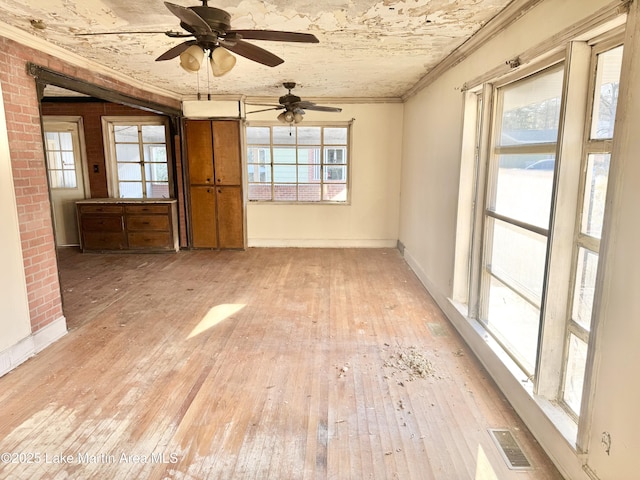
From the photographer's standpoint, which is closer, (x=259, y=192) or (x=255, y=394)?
(x=255, y=394)

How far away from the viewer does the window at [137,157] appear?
668cm

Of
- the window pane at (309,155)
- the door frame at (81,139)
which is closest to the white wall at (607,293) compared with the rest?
the window pane at (309,155)

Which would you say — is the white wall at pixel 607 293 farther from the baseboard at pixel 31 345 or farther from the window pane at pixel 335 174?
the baseboard at pixel 31 345

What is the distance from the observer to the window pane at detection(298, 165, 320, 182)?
273 inches

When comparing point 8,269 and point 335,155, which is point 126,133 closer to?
point 335,155

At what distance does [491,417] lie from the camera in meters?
2.35

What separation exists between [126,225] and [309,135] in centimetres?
350

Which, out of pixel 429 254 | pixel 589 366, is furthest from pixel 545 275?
pixel 429 254

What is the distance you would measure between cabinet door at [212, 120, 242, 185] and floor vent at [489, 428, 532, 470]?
5.41m

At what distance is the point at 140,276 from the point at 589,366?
5.13 meters

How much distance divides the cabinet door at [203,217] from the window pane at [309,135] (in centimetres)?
181

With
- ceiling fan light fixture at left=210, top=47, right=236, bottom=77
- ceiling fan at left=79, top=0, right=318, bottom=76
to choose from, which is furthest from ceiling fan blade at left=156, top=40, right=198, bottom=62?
ceiling fan light fixture at left=210, top=47, right=236, bottom=77

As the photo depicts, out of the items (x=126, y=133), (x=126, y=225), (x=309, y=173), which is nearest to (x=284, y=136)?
(x=309, y=173)

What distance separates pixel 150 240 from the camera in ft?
21.6
